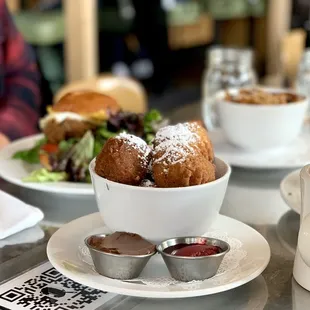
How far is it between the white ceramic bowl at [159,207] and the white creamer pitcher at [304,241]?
9 cm

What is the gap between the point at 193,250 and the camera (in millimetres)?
632

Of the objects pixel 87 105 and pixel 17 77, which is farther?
pixel 17 77

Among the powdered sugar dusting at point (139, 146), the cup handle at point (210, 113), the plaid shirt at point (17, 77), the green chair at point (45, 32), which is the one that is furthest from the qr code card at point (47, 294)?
the green chair at point (45, 32)

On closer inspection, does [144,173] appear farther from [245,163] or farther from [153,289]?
[245,163]

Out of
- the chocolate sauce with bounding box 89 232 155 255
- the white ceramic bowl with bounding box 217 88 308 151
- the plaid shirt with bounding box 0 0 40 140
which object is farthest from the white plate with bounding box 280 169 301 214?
the plaid shirt with bounding box 0 0 40 140

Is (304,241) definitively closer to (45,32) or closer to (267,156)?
(267,156)

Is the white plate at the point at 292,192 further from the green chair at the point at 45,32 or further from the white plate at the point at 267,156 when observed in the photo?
the green chair at the point at 45,32

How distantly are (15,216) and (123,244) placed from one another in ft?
0.75

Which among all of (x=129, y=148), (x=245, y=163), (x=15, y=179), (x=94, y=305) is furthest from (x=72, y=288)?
(x=245, y=163)

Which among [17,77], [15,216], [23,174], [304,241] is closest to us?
[304,241]

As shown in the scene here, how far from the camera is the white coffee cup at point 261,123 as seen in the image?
3.45 feet

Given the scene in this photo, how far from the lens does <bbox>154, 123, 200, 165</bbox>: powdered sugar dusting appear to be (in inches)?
26.2

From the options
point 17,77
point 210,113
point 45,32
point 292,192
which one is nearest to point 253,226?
point 292,192

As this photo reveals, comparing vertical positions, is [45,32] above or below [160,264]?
above
